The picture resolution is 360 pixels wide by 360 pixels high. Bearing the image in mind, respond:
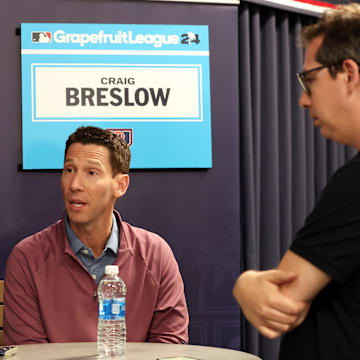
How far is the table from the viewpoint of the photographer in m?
1.75

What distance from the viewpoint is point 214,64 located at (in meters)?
3.22

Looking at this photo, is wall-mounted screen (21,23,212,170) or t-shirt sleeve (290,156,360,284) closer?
t-shirt sleeve (290,156,360,284)

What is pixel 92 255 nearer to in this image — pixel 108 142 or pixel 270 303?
pixel 108 142

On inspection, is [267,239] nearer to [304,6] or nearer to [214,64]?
[214,64]

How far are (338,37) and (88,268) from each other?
5.01 ft

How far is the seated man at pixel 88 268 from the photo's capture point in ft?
7.30

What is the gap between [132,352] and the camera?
181 cm

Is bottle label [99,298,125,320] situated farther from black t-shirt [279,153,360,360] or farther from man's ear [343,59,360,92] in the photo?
man's ear [343,59,360,92]

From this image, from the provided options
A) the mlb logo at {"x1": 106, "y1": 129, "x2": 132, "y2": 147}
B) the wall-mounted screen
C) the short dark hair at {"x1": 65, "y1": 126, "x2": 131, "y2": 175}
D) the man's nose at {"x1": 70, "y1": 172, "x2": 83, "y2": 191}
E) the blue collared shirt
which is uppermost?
the wall-mounted screen

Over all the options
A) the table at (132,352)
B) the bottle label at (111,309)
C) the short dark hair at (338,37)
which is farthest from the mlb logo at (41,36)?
→ the short dark hair at (338,37)

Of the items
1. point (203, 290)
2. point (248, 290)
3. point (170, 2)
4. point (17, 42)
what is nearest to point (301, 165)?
point (203, 290)

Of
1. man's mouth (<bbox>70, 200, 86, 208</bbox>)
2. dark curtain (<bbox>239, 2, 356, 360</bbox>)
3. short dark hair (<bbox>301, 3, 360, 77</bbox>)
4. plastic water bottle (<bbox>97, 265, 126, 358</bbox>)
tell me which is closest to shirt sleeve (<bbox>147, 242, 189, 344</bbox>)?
plastic water bottle (<bbox>97, 265, 126, 358</bbox>)

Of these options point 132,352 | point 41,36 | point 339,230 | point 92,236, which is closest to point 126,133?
point 41,36

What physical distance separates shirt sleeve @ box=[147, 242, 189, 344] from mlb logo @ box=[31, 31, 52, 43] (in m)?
1.34
